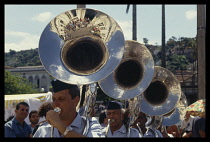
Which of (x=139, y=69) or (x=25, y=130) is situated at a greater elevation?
(x=139, y=69)

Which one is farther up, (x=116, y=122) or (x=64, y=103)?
(x=64, y=103)

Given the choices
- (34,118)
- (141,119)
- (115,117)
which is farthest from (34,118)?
(115,117)

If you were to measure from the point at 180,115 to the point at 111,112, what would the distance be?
372 centimetres

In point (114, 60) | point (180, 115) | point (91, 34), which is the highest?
point (91, 34)

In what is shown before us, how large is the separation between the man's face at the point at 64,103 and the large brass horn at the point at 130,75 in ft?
4.22

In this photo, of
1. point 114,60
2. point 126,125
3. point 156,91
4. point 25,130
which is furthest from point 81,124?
point 156,91

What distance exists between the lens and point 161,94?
18.3ft

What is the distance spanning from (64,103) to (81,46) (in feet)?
2.12

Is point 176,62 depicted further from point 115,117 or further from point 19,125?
point 115,117

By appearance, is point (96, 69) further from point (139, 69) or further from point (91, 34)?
point (139, 69)

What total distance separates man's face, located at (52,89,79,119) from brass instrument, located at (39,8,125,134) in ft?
0.45

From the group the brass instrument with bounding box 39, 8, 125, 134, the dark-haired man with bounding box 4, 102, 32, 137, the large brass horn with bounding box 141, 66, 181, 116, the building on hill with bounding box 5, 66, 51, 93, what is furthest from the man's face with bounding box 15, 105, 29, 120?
the building on hill with bounding box 5, 66, 51, 93

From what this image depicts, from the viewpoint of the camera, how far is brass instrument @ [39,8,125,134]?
8.78 feet

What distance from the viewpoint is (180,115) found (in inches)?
272
